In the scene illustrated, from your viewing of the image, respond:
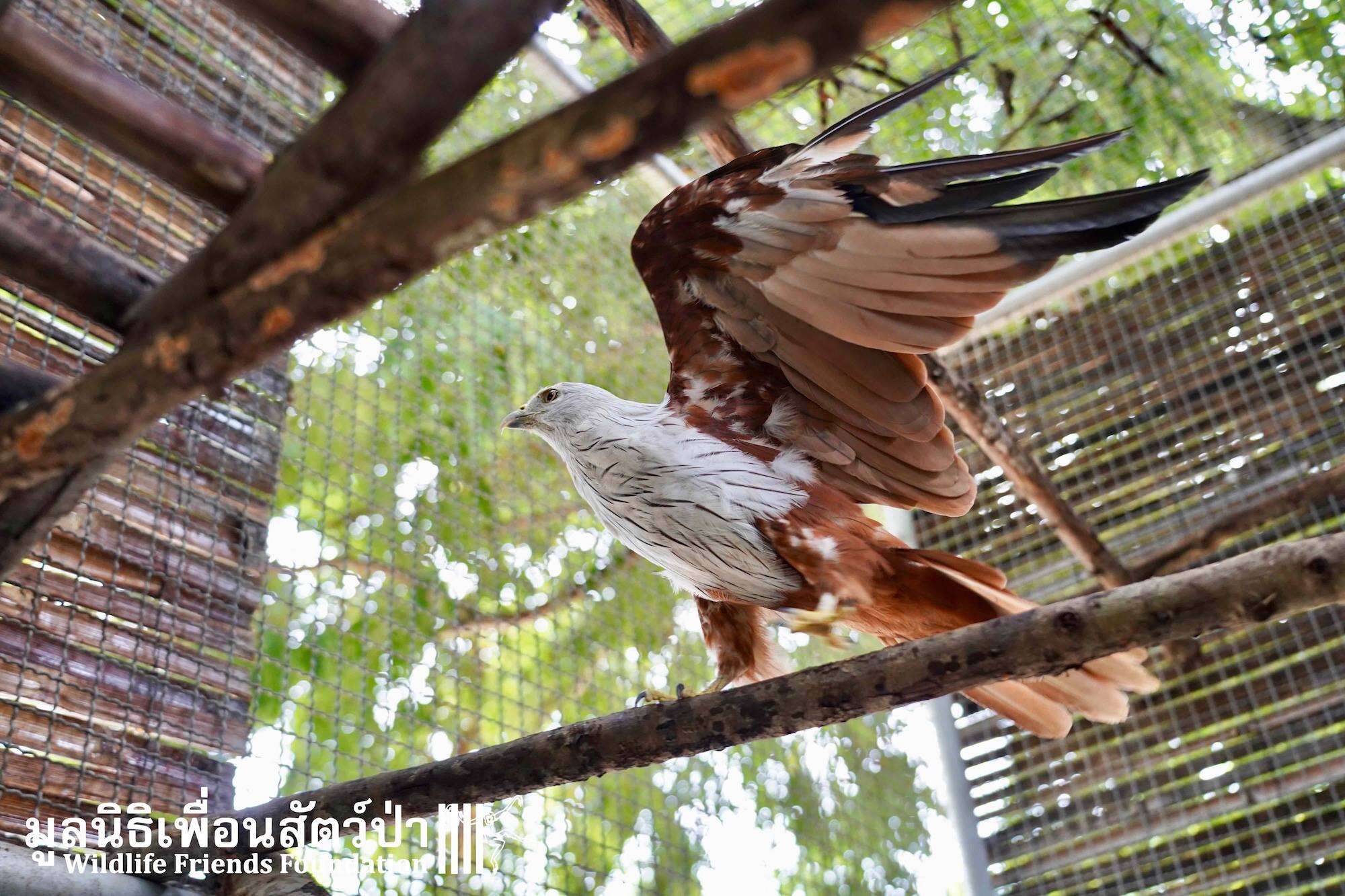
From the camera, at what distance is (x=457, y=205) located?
65cm

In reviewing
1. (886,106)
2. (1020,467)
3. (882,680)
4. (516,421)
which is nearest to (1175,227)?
(1020,467)

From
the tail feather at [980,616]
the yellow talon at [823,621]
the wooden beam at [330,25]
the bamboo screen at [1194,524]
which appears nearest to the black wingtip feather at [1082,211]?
the tail feather at [980,616]

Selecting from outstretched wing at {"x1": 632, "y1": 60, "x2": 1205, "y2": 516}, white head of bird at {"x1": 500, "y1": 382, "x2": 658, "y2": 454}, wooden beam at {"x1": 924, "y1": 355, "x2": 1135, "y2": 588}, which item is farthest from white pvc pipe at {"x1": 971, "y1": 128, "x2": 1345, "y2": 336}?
white head of bird at {"x1": 500, "y1": 382, "x2": 658, "y2": 454}

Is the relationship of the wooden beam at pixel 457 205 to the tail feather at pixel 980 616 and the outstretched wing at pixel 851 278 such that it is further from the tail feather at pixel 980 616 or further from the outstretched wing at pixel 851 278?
the tail feather at pixel 980 616

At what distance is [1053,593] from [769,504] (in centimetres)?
170

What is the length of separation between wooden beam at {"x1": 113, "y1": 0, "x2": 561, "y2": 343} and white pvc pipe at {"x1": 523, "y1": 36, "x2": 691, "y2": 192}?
2.24m

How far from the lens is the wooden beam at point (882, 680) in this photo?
115 centimetres

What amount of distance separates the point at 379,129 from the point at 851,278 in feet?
4.14

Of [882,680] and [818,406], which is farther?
[818,406]

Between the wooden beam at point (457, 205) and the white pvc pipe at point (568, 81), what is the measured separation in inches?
87.0

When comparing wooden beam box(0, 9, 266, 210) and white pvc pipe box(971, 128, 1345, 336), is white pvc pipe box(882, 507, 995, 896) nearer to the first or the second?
white pvc pipe box(971, 128, 1345, 336)

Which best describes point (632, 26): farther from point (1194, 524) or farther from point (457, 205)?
Result: point (1194, 524)

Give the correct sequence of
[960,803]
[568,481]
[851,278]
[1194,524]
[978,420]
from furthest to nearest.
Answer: [568,481]
[960,803]
[1194,524]
[978,420]
[851,278]

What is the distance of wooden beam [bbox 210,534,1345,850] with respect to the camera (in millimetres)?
1154
